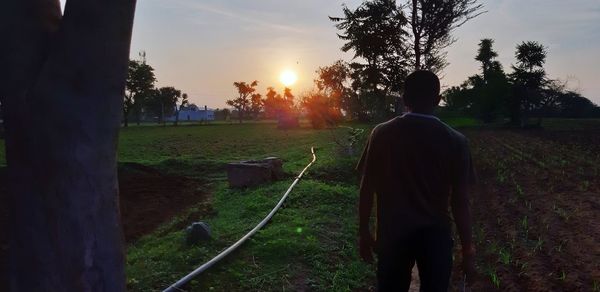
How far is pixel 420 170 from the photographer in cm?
279

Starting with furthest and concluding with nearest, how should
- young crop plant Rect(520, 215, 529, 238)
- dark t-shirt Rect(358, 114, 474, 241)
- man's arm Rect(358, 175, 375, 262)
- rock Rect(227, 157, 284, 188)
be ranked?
rock Rect(227, 157, 284, 188)
young crop plant Rect(520, 215, 529, 238)
man's arm Rect(358, 175, 375, 262)
dark t-shirt Rect(358, 114, 474, 241)

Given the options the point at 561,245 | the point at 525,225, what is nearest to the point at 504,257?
the point at 561,245

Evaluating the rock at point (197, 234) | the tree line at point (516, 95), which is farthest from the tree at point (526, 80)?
the rock at point (197, 234)

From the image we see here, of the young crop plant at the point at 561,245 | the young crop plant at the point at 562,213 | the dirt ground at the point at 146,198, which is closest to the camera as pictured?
the young crop plant at the point at 561,245

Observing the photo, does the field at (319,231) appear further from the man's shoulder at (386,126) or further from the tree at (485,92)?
the tree at (485,92)

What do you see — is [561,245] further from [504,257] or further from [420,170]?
[420,170]

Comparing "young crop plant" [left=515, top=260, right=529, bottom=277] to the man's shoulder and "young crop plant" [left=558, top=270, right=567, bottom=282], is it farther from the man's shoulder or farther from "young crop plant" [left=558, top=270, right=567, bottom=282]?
the man's shoulder

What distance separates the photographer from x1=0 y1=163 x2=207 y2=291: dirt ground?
24.8 feet

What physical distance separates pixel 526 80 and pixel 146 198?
43.6 metres

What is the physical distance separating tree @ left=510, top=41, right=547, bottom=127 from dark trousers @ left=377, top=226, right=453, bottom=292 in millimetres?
46495

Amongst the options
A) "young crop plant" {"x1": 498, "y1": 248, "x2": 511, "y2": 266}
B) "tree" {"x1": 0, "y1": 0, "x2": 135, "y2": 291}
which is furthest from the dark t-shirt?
"young crop plant" {"x1": 498, "y1": 248, "x2": 511, "y2": 266}

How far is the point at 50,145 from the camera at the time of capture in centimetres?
259

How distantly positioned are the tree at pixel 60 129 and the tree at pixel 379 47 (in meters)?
15.9

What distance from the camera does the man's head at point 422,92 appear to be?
292 centimetres
